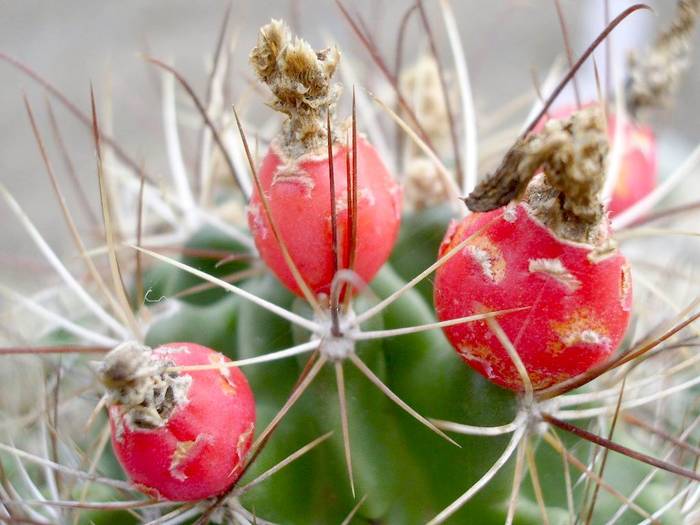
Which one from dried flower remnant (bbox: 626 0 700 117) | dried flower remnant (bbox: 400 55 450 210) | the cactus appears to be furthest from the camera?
dried flower remnant (bbox: 400 55 450 210)

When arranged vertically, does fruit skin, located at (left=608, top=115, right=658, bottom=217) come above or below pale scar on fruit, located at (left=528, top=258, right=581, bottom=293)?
above

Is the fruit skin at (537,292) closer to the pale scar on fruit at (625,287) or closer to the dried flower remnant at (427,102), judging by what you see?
the pale scar on fruit at (625,287)

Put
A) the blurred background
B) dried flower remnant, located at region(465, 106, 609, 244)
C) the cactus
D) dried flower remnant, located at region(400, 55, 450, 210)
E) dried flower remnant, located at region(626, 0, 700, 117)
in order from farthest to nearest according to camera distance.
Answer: the blurred background < dried flower remnant, located at region(400, 55, 450, 210) < dried flower remnant, located at region(626, 0, 700, 117) < the cactus < dried flower remnant, located at region(465, 106, 609, 244)

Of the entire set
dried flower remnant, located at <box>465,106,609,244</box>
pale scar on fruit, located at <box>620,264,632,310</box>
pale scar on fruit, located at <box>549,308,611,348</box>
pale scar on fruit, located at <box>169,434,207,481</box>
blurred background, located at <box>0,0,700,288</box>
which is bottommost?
pale scar on fruit, located at <box>169,434,207,481</box>

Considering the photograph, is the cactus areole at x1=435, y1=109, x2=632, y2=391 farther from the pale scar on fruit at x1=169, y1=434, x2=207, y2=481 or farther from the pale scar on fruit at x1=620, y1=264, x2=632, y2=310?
the pale scar on fruit at x1=169, y1=434, x2=207, y2=481

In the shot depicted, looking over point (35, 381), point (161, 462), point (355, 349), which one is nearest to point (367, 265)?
point (355, 349)

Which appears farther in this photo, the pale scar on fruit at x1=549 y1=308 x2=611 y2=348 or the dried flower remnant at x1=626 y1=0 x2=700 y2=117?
the dried flower remnant at x1=626 y1=0 x2=700 y2=117

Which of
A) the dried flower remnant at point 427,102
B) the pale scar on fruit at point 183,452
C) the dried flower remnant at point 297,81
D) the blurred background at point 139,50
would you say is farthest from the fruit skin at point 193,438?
the blurred background at point 139,50

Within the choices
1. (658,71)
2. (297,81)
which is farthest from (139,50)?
(297,81)

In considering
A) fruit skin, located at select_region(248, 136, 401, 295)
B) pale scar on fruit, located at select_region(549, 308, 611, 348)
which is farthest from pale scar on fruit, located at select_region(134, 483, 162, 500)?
pale scar on fruit, located at select_region(549, 308, 611, 348)
